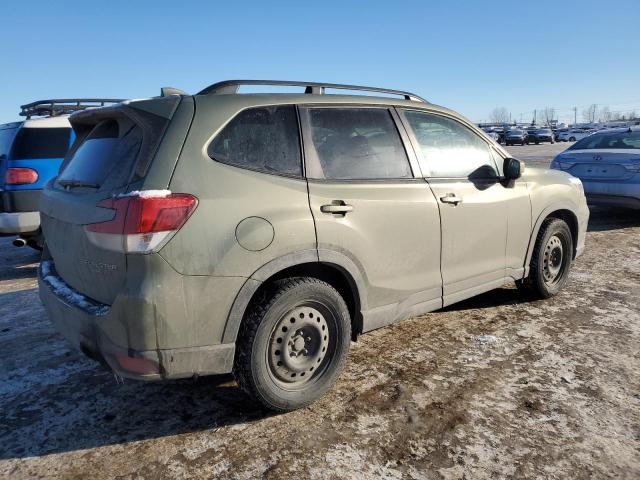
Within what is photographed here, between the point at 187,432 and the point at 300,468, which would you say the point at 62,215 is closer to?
the point at 187,432

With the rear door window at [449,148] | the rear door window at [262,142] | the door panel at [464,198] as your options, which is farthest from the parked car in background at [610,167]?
the rear door window at [262,142]

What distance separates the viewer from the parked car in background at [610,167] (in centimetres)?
766

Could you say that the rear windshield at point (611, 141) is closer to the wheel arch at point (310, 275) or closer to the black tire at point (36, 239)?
the wheel arch at point (310, 275)

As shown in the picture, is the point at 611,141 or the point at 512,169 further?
the point at 611,141

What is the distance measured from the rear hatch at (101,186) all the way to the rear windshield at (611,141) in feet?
26.6

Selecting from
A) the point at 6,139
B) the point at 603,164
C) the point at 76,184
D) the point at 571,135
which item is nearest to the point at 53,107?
the point at 6,139

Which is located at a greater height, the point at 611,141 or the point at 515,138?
the point at 611,141

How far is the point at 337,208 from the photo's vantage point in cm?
289

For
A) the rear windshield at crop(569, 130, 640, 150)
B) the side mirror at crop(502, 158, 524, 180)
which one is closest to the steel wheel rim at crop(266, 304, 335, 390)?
the side mirror at crop(502, 158, 524, 180)

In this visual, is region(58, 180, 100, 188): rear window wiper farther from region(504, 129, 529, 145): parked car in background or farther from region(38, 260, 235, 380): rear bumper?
region(504, 129, 529, 145): parked car in background

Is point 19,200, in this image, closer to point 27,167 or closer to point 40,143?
point 27,167

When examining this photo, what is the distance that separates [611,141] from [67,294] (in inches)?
349

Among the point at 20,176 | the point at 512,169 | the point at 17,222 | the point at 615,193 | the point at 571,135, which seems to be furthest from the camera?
the point at 571,135

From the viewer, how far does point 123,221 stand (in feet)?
7.62
